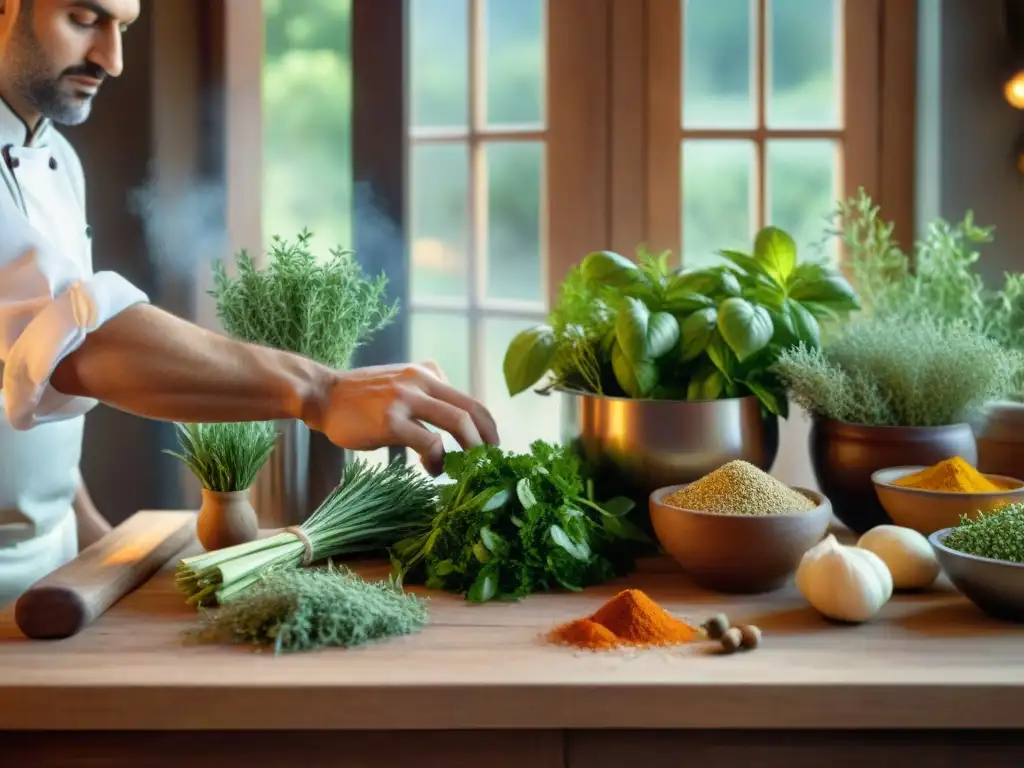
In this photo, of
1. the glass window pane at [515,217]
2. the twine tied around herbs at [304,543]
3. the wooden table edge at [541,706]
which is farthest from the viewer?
the glass window pane at [515,217]

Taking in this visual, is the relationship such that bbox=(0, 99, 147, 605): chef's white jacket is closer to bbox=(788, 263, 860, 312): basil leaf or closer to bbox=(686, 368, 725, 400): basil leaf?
bbox=(686, 368, 725, 400): basil leaf

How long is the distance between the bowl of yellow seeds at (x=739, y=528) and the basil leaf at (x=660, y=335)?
0.59 feet

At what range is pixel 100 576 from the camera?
1.20m

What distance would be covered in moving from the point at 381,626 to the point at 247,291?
1.73 feet

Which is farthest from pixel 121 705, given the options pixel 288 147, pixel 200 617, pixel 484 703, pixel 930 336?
pixel 288 147

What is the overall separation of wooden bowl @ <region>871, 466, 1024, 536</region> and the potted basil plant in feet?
0.56

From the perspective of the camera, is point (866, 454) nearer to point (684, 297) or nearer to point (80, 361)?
point (684, 297)

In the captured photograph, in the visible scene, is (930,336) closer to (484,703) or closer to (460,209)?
(484,703)

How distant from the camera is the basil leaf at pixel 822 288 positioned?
1.44 m

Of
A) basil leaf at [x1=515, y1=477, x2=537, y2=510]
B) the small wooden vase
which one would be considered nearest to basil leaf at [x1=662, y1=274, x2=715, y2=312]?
basil leaf at [x1=515, y1=477, x2=537, y2=510]

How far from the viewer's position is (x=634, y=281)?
1441 mm

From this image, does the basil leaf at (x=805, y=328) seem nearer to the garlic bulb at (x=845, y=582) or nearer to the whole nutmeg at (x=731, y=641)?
the garlic bulb at (x=845, y=582)

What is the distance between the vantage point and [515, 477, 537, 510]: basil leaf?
3.94 feet

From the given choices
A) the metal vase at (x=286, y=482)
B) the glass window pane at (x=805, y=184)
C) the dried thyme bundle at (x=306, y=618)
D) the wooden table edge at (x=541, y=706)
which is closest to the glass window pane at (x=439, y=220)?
the glass window pane at (x=805, y=184)
